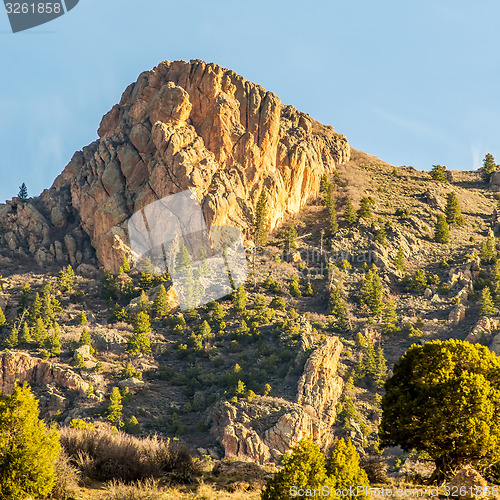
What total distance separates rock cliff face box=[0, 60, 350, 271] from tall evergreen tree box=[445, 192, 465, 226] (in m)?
29.5

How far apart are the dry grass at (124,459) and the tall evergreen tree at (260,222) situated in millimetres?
63531

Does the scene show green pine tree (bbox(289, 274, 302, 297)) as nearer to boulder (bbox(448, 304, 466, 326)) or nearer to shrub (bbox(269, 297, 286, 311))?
shrub (bbox(269, 297, 286, 311))

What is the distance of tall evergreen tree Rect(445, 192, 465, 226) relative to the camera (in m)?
104

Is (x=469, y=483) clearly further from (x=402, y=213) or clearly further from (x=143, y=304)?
(x=402, y=213)

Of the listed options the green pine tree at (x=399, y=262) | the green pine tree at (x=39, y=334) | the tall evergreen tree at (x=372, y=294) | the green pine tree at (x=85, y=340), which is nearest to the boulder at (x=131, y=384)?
the green pine tree at (x=85, y=340)

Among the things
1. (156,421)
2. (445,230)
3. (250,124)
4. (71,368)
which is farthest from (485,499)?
(250,124)

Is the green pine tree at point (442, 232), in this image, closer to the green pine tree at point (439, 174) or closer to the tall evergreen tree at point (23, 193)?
the green pine tree at point (439, 174)

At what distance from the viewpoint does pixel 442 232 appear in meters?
96.0

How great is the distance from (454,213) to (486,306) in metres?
40.1

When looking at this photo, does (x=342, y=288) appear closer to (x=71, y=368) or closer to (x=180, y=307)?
(x=180, y=307)

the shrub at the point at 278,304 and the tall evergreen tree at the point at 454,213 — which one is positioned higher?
the tall evergreen tree at the point at 454,213

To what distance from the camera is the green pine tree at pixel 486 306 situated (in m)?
68.6

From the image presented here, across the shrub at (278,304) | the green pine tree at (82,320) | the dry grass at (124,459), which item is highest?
the shrub at (278,304)

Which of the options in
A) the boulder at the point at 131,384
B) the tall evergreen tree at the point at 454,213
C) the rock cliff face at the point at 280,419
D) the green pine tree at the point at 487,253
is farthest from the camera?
the tall evergreen tree at the point at 454,213
